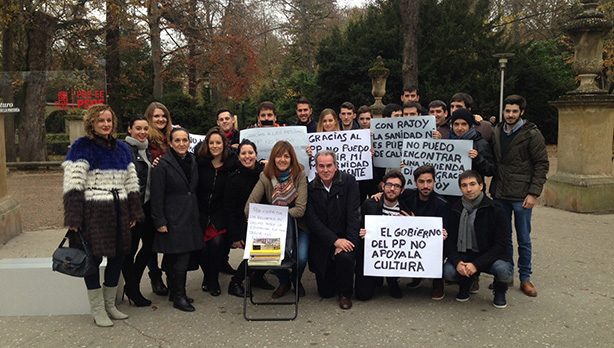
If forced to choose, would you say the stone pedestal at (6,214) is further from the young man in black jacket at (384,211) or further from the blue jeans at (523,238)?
the blue jeans at (523,238)

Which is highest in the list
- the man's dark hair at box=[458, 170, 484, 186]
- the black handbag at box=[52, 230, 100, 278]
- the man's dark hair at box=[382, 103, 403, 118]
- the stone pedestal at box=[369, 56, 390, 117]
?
the stone pedestal at box=[369, 56, 390, 117]

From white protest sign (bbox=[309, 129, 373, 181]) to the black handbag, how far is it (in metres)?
2.62

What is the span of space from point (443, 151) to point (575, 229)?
3.91 metres

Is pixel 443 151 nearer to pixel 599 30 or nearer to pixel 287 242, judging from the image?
pixel 287 242

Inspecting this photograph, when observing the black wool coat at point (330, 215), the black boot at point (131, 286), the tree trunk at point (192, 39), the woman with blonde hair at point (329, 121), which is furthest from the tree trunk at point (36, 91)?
the black wool coat at point (330, 215)

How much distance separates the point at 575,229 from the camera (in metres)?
7.93

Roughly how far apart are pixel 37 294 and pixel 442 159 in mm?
4362

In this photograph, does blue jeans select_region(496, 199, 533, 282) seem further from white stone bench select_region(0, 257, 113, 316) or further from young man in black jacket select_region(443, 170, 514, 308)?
white stone bench select_region(0, 257, 113, 316)

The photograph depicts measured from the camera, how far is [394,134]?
6.10 metres

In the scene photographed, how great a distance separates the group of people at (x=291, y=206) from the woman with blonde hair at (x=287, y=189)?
0.04 feet

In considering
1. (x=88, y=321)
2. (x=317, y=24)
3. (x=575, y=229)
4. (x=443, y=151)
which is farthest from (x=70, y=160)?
(x=317, y=24)

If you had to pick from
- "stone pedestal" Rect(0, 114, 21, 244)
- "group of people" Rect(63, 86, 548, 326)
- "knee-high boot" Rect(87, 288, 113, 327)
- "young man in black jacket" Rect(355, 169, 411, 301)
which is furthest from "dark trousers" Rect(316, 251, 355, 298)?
"stone pedestal" Rect(0, 114, 21, 244)

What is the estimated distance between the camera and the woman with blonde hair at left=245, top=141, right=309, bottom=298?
5016 mm

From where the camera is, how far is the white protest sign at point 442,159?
530cm
